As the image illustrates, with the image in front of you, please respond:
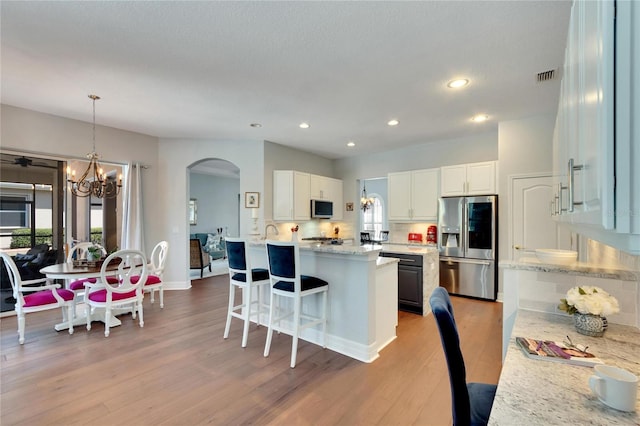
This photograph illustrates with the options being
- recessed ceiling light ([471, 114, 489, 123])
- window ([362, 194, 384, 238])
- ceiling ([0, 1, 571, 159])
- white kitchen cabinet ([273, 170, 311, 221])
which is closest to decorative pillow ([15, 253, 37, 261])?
ceiling ([0, 1, 571, 159])

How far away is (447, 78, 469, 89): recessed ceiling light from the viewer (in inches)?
119

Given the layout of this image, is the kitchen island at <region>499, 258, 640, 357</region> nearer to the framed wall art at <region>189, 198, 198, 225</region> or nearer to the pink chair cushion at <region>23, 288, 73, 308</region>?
the pink chair cushion at <region>23, 288, 73, 308</region>

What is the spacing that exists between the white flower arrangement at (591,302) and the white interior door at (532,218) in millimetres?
3253

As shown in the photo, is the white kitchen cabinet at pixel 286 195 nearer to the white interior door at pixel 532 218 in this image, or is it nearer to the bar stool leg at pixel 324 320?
the bar stool leg at pixel 324 320

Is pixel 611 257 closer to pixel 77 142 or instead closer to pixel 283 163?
pixel 283 163

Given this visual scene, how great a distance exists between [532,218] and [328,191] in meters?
3.71

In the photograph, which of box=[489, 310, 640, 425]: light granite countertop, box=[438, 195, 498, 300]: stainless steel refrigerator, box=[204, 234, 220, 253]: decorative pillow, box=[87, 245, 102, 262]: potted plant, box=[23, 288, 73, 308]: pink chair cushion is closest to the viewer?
box=[489, 310, 640, 425]: light granite countertop

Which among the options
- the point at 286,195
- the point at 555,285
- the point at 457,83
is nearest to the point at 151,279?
the point at 286,195

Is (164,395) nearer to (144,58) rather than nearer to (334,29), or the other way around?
(144,58)

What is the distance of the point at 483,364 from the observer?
2.66 metres

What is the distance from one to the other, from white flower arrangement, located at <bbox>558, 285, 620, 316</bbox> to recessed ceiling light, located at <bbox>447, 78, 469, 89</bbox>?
7.91 feet

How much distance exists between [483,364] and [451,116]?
315 centimetres

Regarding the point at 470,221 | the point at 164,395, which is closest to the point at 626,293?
the point at 164,395

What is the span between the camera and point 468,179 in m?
4.84
